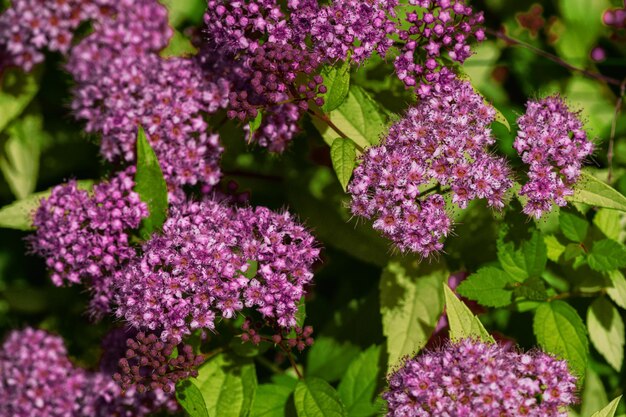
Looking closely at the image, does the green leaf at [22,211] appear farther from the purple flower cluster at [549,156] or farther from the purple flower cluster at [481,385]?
the purple flower cluster at [549,156]

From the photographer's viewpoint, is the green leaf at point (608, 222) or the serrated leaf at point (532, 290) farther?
the green leaf at point (608, 222)

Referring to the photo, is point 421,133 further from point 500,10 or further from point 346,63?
point 500,10

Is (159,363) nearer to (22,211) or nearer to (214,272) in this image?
(214,272)

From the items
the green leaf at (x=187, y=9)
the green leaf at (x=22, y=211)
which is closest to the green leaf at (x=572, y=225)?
the green leaf at (x=22, y=211)

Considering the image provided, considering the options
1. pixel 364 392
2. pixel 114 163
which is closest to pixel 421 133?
pixel 364 392

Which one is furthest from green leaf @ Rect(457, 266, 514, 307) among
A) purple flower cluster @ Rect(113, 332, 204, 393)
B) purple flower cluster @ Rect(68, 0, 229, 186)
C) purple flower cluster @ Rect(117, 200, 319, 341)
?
purple flower cluster @ Rect(68, 0, 229, 186)

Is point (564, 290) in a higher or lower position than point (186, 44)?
lower

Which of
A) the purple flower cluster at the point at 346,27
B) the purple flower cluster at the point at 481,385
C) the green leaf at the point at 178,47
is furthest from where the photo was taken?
the green leaf at the point at 178,47
